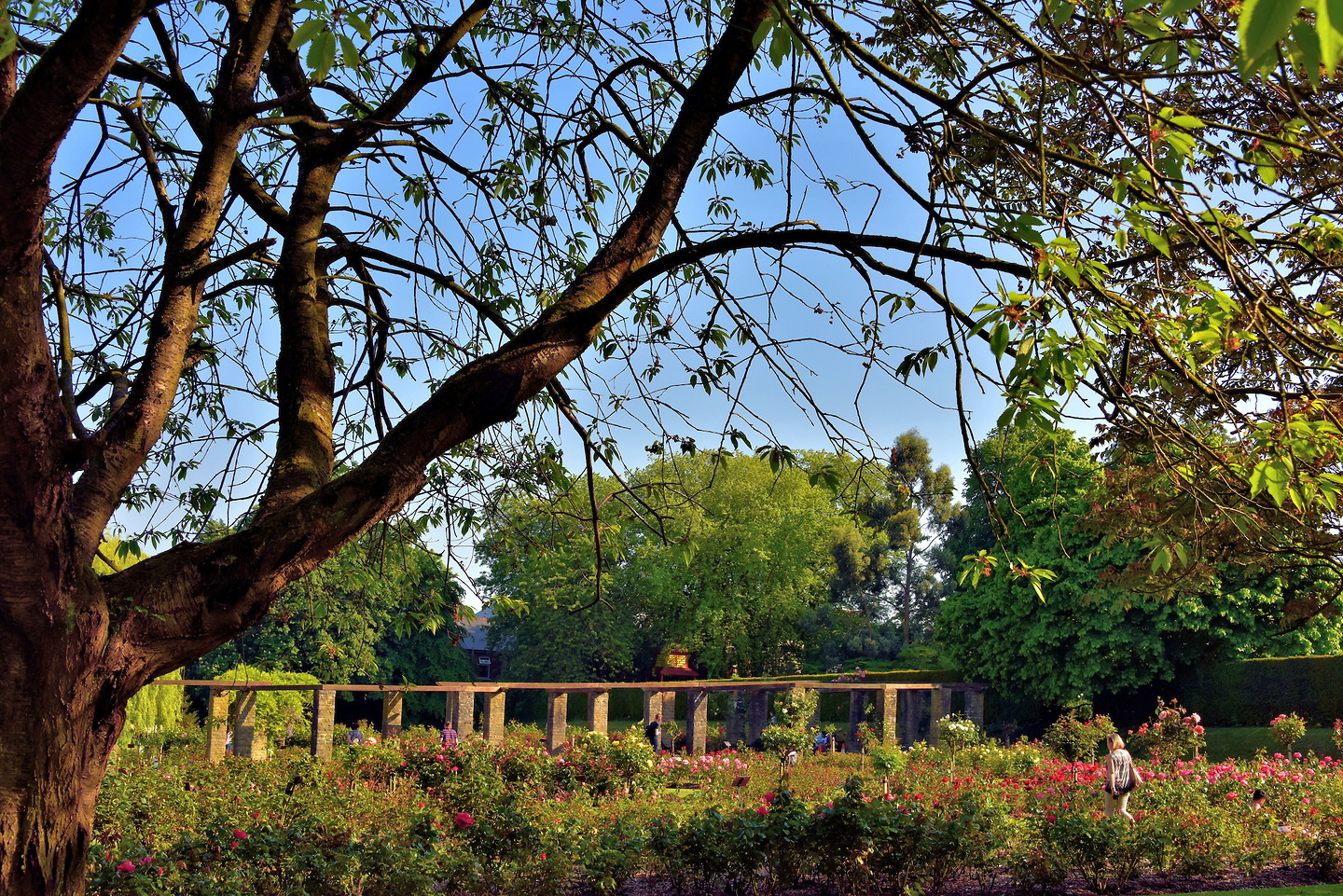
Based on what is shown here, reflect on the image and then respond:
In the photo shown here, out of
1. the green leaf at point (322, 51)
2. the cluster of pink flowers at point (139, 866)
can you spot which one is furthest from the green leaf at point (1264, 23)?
the cluster of pink flowers at point (139, 866)

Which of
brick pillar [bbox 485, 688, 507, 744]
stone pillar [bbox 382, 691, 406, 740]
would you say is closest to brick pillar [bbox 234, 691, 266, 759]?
stone pillar [bbox 382, 691, 406, 740]

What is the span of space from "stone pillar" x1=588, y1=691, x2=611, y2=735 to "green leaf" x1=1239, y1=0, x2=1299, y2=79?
17289 millimetres

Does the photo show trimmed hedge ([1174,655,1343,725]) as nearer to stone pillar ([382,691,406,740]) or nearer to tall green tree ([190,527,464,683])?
stone pillar ([382,691,406,740])

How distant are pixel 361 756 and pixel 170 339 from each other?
33.2ft

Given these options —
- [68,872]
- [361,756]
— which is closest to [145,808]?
[361,756]

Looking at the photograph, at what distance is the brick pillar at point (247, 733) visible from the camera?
1409 cm

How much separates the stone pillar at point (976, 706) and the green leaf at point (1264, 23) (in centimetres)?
2508

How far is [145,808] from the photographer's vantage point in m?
8.70

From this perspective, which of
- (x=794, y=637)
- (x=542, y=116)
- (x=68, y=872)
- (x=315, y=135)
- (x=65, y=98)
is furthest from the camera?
(x=794, y=637)

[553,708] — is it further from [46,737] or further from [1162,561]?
[1162,561]

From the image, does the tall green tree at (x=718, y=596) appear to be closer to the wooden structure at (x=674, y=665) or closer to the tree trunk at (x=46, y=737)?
the wooden structure at (x=674, y=665)

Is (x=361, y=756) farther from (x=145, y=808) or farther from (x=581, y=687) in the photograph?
(x=581, y=687)

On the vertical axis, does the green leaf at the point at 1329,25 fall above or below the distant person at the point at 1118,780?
above

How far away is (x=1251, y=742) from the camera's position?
1997cm
